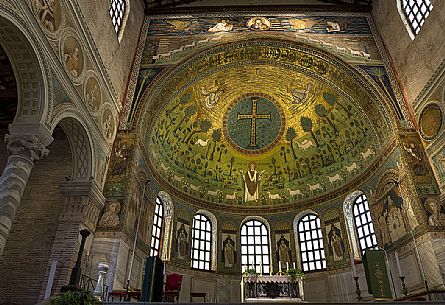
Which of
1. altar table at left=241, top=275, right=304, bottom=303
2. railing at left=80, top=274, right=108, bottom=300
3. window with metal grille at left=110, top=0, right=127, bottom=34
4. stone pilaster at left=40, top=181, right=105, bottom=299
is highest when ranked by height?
window with metal grille at left=110, top=0, right=127, bottom=34

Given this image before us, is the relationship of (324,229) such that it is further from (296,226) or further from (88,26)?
(88,26)

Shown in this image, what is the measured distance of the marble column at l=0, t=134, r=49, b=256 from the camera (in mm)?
9055

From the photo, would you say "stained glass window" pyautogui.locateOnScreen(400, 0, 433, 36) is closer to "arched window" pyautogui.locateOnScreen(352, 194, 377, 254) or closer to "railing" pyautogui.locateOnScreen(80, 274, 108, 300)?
"arched window" pyautogui.locateOnScreen(352, 194, 377, 254)

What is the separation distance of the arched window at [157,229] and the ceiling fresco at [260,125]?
1357mm

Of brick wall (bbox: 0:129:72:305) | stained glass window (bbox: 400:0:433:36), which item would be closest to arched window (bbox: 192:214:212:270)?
brick wall (bbox: 0:129:72:305)

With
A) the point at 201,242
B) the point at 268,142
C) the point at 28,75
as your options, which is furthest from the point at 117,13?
the point at 201,242

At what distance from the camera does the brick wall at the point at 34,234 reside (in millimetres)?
11750

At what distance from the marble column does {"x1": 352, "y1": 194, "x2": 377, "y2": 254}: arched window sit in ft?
48.9

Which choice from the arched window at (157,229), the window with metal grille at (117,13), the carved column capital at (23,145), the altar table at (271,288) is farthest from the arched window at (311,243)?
the carved column capital at (23,145)

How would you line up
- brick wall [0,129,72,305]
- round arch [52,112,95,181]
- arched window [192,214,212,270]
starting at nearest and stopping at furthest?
brick wall [0,129,72,305] → round arch [52,112,95,181] → arched window [192,214,212,270]

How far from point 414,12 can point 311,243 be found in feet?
41.6

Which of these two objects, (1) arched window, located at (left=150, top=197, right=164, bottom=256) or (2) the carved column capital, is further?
(1) arched window, located at (left=150, top=197, right=164, bottom=256)

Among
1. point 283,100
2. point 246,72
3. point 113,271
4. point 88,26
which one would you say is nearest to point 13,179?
point 113,271

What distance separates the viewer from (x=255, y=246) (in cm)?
2058
